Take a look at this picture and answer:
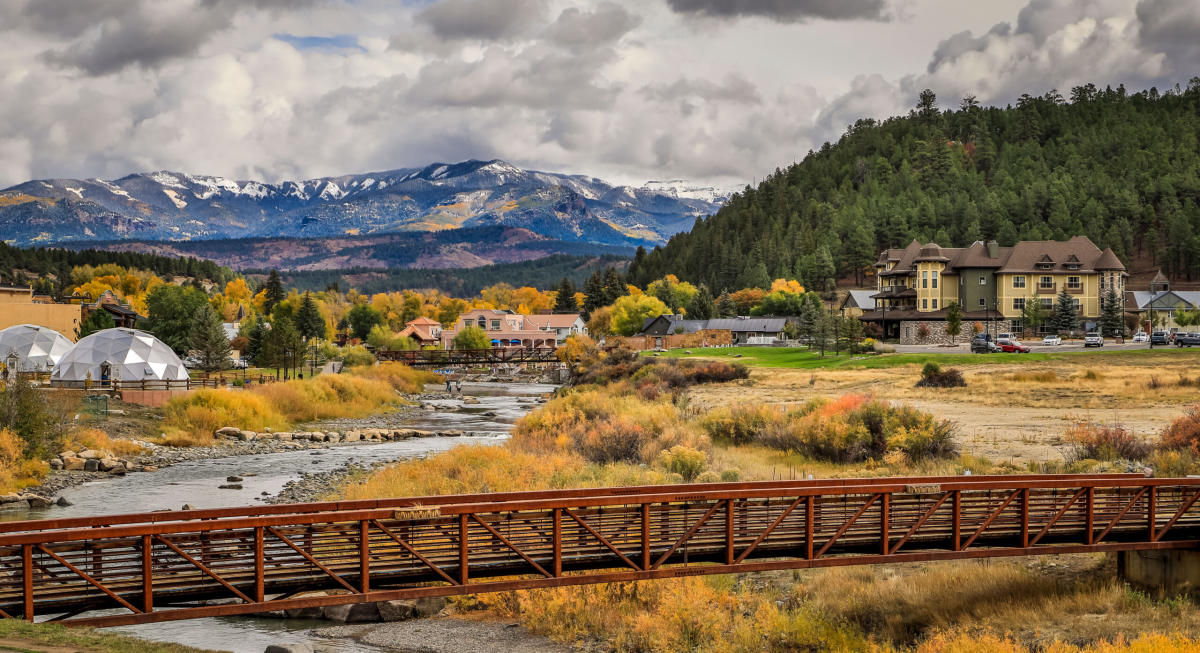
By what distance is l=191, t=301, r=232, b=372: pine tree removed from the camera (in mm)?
85875

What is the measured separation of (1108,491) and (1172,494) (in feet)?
8.78

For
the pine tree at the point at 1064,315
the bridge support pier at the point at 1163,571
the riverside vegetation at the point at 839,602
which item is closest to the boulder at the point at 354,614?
the riverside vegetation at the point at 839,602

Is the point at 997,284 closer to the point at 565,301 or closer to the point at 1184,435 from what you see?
the point at 1184,435

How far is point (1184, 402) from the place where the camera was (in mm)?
45562

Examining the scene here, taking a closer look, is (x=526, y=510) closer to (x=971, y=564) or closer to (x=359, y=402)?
(x=971, y=564)

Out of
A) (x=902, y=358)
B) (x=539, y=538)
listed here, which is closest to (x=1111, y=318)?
(x=902, y=358)

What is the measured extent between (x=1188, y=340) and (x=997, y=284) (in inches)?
1454

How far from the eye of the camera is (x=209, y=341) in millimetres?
85750

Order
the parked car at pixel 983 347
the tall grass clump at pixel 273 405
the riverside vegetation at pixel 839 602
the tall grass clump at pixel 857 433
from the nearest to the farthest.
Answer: the riverside vegetation at pixel 839 602, the tall grass clump at pixel 857 433, the tall grass clump at pixel 273 405, the parked car at pixel 983 347

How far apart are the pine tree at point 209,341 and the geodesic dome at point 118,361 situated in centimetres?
1059

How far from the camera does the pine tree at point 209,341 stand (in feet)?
282

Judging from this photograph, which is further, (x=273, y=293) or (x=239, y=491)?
(x=273, y=293)

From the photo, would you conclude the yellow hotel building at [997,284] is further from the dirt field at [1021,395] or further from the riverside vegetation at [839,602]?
the riverside vegetation at [839,602]

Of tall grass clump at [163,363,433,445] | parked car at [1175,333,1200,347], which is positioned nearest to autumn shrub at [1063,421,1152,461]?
tall grass clump at [163,363,433,445]
